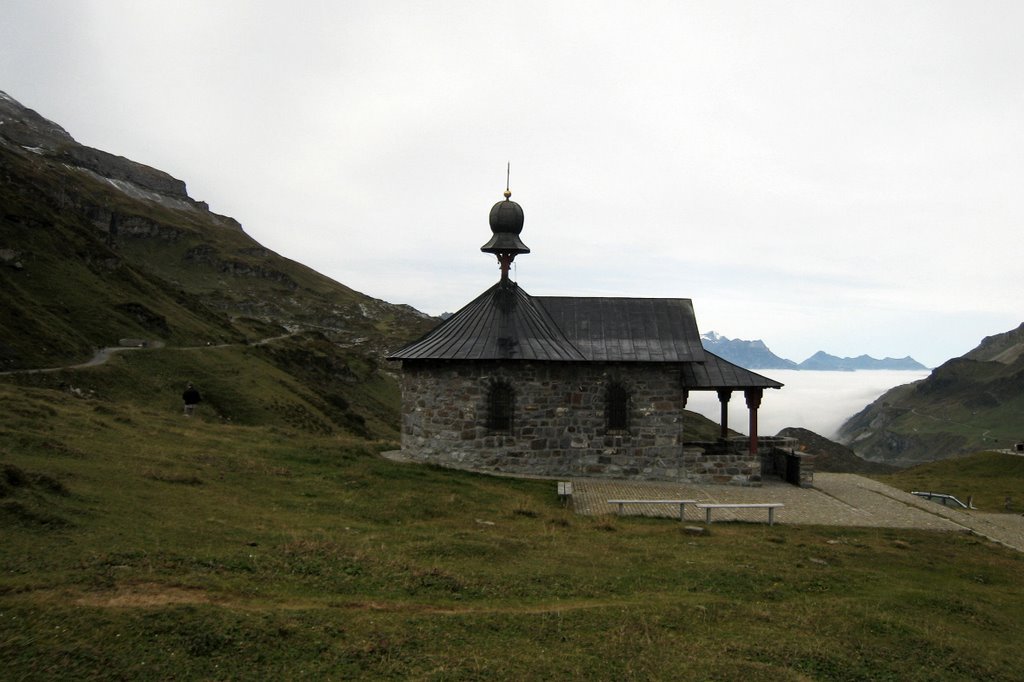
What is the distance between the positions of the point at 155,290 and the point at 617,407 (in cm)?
5145

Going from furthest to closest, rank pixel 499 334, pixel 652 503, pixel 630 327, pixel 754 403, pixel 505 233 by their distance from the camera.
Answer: pixel 505 233, pixel 630 327, pixel 754 403, pixel 499 334, pixel 652 503

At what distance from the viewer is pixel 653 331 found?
27.8 meters

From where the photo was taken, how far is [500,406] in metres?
25.7

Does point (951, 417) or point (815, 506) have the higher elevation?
point (951, 417)

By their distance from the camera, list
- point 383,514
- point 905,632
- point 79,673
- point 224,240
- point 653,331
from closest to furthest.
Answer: point 79,673, point 905,632, point 383,514, point 653,331, point 224,240

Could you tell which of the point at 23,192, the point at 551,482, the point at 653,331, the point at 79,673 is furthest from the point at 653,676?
the point at 23,192

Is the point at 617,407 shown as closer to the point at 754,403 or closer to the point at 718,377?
the point at 718,377

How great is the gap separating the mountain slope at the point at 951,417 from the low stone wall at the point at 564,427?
108 metres

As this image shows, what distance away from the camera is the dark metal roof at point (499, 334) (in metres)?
25.6

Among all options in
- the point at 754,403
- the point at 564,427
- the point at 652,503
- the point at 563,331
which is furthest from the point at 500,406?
the point at 754,403

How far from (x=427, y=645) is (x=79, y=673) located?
12.5 ft

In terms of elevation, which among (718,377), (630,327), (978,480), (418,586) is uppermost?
(630,327)

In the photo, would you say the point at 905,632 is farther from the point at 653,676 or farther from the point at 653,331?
the point at 653,331

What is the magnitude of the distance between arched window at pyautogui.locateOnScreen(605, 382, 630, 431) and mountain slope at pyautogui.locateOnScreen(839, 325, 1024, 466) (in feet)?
356
